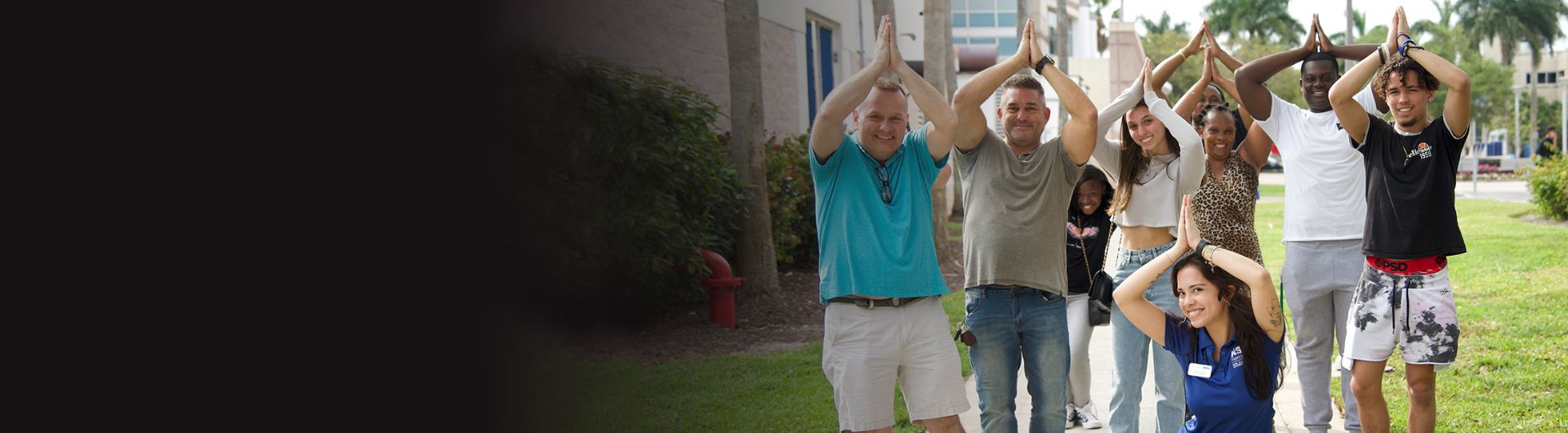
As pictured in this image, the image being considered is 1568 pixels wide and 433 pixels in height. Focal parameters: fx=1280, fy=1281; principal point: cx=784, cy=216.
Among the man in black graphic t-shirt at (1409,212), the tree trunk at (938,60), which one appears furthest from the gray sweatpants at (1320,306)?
the tree trunk at (938,60)

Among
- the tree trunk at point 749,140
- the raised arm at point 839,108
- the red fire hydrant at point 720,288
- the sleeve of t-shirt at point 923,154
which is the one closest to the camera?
the raised arm at point 839,108

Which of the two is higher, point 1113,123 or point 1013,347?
point 1113,123

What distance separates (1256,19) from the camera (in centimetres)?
7812

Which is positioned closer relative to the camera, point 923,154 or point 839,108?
point 839,108

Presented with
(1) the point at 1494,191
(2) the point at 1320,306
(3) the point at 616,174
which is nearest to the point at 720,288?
(3) the point at 616,174

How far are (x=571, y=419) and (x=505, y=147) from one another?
5.32 feet

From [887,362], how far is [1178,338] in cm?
96

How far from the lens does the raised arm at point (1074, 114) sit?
14.2 feet

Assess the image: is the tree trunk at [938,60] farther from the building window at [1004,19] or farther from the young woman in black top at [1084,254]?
the building window at [1004,19]

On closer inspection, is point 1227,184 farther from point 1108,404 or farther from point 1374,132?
point 1108,404

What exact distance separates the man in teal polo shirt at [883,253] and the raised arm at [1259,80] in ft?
5.32

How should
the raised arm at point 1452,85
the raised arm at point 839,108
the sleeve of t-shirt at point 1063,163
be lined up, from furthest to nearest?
the sleeve of t-shirt at point 1063,163
the raised arm at point 1452,85
the raised arm at point 839,108

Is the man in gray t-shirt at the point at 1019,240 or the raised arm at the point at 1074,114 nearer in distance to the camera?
the raised arm at the point at 1074,114

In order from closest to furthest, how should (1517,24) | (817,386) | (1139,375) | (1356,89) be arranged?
(1356,89)
(1139,375)
(817,386)
(1517,24)
